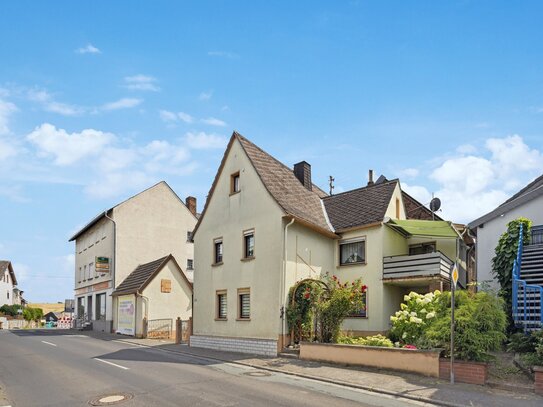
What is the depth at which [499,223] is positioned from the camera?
1953 centimetres

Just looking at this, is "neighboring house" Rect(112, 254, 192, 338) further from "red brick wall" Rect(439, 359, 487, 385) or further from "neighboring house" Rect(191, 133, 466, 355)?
"red brick wall" Rect(439, 359, 487, 385)

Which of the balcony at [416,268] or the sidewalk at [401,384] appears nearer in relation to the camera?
the sidewalk at [401,384]

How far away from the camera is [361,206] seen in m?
23.0

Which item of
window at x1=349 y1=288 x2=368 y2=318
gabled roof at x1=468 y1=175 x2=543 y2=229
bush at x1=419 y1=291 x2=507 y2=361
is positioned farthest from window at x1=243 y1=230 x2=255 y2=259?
bush at x1=419 y1=291 x2=507 y2=361

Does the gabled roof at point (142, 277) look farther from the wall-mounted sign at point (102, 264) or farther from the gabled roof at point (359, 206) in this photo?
the gabled roof at point (359, 206)

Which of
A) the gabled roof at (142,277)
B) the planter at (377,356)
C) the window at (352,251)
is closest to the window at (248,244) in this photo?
the window at (352,251)

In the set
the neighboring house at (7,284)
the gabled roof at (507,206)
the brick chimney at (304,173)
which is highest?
the brick chimney at (304,173)

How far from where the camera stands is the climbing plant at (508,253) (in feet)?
55.7

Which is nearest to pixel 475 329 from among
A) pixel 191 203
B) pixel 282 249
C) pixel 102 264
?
pixel 282 249

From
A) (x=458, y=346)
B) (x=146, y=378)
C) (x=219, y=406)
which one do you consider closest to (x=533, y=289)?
(x=458, y=346)

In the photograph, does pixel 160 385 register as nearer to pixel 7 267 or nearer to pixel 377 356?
pixel 377 356

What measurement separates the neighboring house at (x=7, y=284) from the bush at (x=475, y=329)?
74.0 meters

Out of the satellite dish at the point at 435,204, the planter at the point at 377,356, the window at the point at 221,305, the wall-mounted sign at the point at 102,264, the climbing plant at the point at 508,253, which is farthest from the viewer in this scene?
the wall-mounted sign at the point at 102,264

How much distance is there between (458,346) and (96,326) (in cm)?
3217
